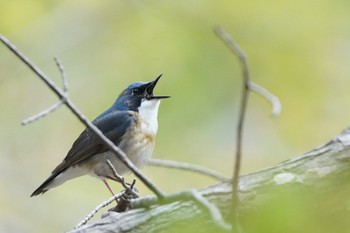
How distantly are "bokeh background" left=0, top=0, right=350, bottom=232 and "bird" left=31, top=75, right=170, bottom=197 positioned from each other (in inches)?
41.7

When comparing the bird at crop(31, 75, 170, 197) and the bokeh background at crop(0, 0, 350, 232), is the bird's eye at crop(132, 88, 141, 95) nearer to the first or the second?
the bird at crop(31, 75, 170, 197)

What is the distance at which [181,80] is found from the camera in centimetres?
670

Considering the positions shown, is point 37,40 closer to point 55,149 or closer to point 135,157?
point 55,149

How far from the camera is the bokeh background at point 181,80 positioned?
6.65 m

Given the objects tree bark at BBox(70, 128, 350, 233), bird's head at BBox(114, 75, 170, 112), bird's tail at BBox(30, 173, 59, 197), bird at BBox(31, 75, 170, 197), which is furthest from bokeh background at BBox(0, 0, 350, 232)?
tree bark at BBox(70, 128, 350, 233)

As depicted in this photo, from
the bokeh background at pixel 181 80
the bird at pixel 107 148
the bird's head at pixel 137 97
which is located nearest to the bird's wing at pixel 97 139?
the bird at pixel 107 148

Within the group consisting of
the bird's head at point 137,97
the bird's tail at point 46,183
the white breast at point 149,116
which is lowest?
the bird's tail at point 46,183

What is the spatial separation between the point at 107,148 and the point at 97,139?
12 centimetres

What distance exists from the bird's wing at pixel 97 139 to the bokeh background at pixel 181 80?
3.66ft

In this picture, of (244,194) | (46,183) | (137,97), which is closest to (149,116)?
(137,97)

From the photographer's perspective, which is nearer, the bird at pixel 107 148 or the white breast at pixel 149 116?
the bird at pixel 107 148

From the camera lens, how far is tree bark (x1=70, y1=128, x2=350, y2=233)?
Answer: 3.11 meters

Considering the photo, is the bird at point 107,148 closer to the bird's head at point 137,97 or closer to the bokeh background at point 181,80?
the bird's head at point 137,97

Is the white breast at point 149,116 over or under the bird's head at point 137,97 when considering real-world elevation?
under
